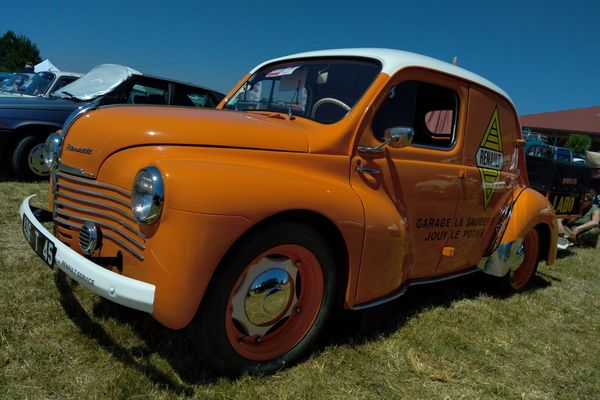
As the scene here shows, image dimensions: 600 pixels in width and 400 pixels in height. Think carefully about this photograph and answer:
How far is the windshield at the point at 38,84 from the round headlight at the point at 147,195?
620 cm

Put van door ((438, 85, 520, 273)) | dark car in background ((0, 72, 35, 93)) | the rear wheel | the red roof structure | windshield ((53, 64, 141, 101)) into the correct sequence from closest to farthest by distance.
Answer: van door ((438, 85, 520, 273)), the rear wheel, windshield ((53, 64, 141, 101)), dark car in background ((0, 72, 35, 93)), the red roof structure

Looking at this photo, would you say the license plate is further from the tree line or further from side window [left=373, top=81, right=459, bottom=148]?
the tree line

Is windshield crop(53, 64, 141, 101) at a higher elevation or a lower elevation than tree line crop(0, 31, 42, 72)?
lower

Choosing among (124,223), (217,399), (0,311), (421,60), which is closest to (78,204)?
(124,223)

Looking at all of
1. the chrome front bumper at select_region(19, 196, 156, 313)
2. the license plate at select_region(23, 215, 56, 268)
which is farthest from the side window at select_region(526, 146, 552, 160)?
the license plate at select_region(23, 215, 56, 268)

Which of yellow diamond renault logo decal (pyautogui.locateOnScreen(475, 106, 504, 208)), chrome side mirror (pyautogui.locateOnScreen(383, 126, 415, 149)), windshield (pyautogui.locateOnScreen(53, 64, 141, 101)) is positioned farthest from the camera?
windshield (pyautogui.locateOnScreen(53, 64, 141, 101))

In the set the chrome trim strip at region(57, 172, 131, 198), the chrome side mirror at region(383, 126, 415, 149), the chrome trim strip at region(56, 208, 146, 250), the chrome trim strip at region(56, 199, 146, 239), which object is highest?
the chrome side mirror at region(383, 126, 415, 149)

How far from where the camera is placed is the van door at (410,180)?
250 cm

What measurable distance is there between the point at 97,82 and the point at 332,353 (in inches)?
230

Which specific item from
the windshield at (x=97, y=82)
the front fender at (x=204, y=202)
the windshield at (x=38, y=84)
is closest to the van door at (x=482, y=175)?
the front fender at (x=204, y=202)

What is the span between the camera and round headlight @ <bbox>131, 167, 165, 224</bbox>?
180 centimetres

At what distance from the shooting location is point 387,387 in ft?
7.55

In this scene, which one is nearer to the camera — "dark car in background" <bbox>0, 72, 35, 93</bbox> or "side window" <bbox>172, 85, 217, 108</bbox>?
"side window" <bbox>172, 85, 217, 108</bbox>

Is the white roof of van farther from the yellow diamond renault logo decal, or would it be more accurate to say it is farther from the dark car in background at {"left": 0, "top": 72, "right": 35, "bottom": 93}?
the dark car in background at {"left": 0, "top": 72, "right": 35, "bottom": 93}
